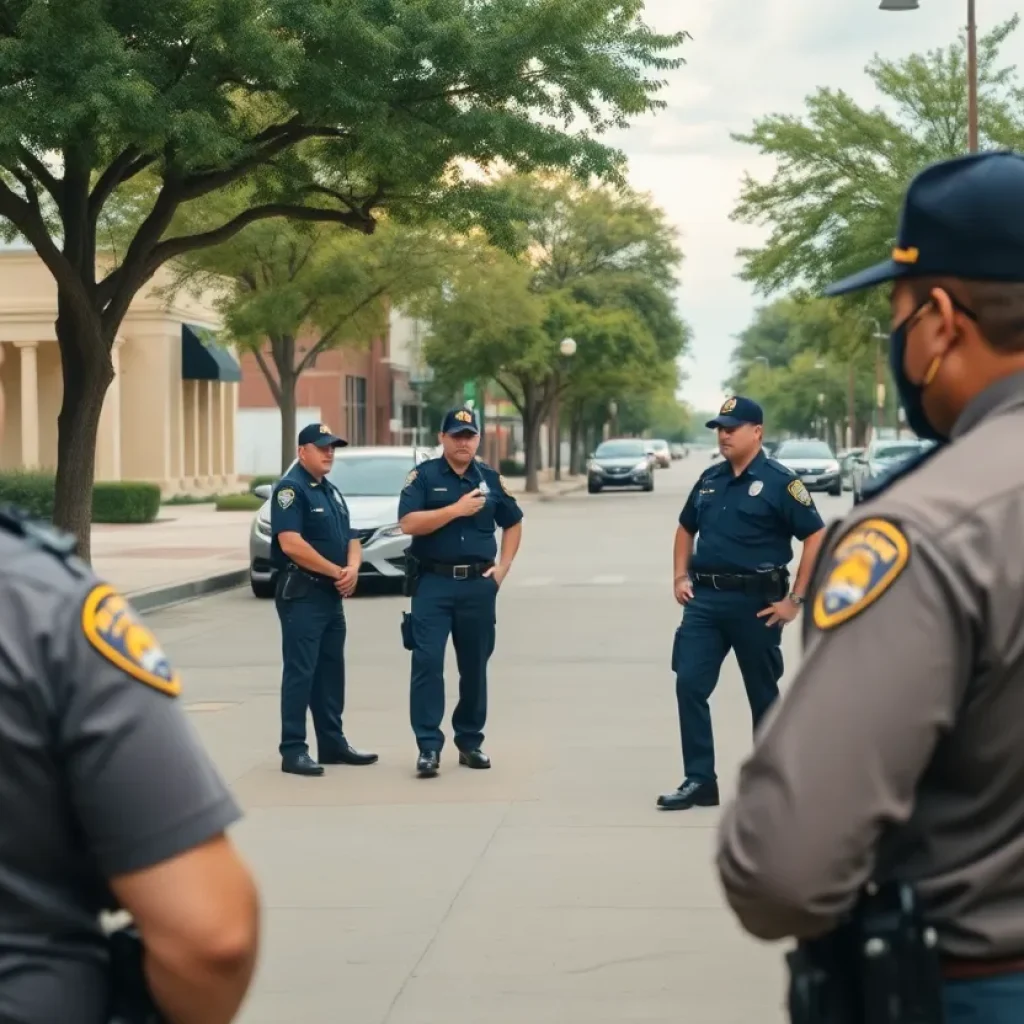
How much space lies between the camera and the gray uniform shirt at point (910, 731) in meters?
Answer: 2.12

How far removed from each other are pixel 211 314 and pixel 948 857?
50983 mm

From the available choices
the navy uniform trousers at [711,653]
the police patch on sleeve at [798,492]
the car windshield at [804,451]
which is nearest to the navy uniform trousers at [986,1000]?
the navy uniform trousers at [711,653]

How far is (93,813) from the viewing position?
80.9 inches

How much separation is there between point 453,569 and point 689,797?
1813 mm

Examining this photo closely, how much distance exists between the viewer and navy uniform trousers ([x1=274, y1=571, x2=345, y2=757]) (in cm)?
1008

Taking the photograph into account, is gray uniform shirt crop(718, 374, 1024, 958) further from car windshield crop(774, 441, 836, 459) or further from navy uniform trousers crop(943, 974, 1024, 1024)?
car windshield crop(774, 441, 836, 459)

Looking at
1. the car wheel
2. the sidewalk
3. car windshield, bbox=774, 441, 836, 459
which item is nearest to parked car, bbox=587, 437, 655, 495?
car windshield, bbox=774, 441, 836, 459

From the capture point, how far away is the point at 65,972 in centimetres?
212


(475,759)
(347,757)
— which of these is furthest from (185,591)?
(475,759)

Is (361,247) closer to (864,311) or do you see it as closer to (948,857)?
(864,311)

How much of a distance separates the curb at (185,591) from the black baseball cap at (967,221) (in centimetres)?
1695

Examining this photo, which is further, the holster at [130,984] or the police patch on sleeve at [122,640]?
the holster at [130,984]

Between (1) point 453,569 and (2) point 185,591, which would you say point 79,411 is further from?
(1) point 453,569

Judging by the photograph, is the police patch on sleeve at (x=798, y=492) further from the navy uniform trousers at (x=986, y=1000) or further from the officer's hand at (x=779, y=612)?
the navy uniform trousers at (x=986, y=1000)
